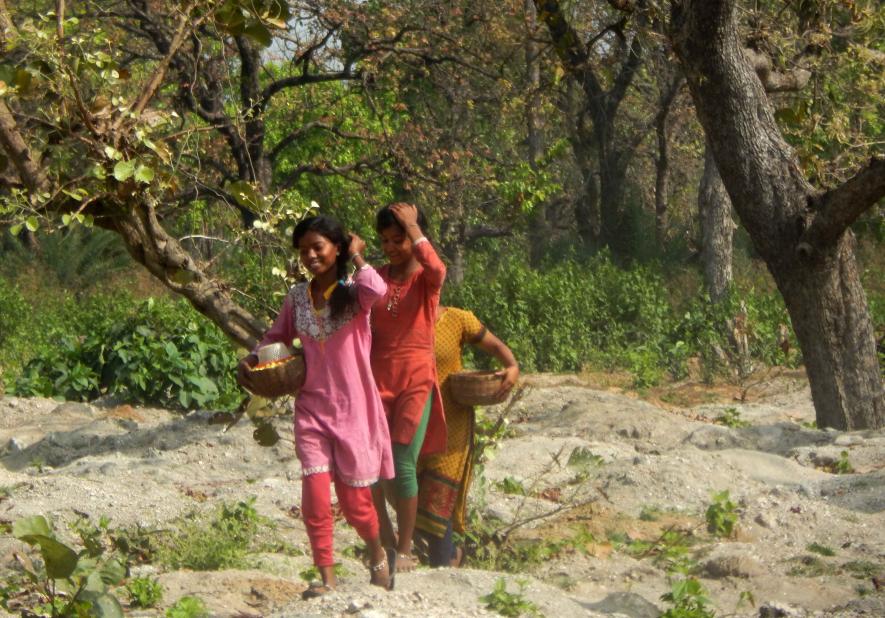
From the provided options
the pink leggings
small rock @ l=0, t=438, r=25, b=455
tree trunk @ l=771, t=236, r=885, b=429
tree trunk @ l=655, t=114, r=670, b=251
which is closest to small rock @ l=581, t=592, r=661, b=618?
the pink leggings

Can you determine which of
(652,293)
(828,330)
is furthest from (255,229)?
(652,293)

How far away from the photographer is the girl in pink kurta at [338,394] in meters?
5.12

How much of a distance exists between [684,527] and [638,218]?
47.5 ft

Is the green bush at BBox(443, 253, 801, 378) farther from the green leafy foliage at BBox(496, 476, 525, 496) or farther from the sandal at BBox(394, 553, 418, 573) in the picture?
the sandal at BBox(394, 553, 418, 573)

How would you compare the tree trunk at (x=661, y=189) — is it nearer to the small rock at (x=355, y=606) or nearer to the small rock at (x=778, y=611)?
the small rock at (x=778, y=611)

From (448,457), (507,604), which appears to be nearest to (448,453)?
(448,457)

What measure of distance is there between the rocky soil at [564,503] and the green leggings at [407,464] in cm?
41

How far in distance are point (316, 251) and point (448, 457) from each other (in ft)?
3.87

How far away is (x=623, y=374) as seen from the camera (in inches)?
546

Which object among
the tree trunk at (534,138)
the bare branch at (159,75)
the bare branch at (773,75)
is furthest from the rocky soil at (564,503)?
the tree trunk at (534,138)

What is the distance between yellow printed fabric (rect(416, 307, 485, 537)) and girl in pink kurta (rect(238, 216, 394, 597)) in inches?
23.4

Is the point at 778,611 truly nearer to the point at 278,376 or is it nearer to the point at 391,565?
the point at 391,565

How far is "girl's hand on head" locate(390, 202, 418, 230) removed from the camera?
540cm

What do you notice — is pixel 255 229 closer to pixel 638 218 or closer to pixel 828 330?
pixel 828 330
